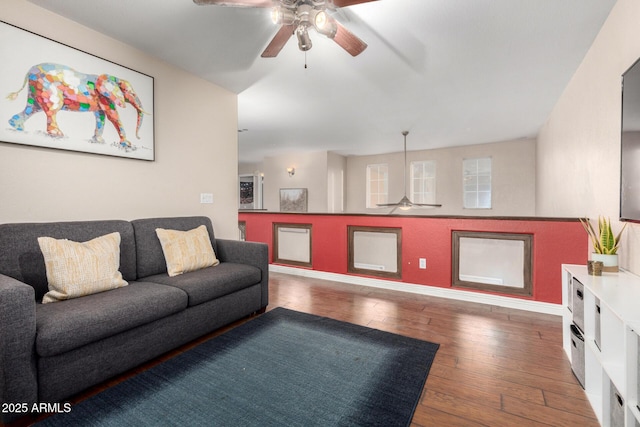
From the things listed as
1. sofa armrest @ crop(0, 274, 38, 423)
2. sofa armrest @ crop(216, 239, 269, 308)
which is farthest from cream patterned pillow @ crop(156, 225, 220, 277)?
sofa armrest @ crop(0, 274, 38, 423)

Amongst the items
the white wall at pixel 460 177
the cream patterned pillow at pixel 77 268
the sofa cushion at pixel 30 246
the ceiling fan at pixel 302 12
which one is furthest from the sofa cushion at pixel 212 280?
the white wall at pixel 460 177

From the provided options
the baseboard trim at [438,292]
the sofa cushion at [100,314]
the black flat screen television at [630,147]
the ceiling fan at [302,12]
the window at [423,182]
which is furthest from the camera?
the window at [423,182]

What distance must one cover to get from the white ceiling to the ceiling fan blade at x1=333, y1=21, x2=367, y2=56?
0.24 meters

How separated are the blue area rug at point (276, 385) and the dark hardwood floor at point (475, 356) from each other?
138 millimetres

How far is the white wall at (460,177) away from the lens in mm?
5965

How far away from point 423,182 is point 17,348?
710 cm

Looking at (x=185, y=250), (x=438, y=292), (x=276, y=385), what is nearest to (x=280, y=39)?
(x=185, y=250)

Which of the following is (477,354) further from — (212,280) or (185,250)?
(185,250)

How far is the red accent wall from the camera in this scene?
285cm

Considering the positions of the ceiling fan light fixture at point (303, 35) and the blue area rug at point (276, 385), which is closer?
the blue area rug at point (276, 385)

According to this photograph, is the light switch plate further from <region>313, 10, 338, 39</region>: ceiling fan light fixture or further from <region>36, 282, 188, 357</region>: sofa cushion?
<region>313, 10, 338, 39</region>: ceiling fan light fixture

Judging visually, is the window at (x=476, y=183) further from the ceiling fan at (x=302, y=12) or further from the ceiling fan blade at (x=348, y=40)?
the ceiling fan at (x=302, y=12)

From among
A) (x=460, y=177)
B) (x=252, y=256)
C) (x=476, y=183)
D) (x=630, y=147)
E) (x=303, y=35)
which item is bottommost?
(x=252, y=256)

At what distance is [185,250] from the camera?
250 cm
